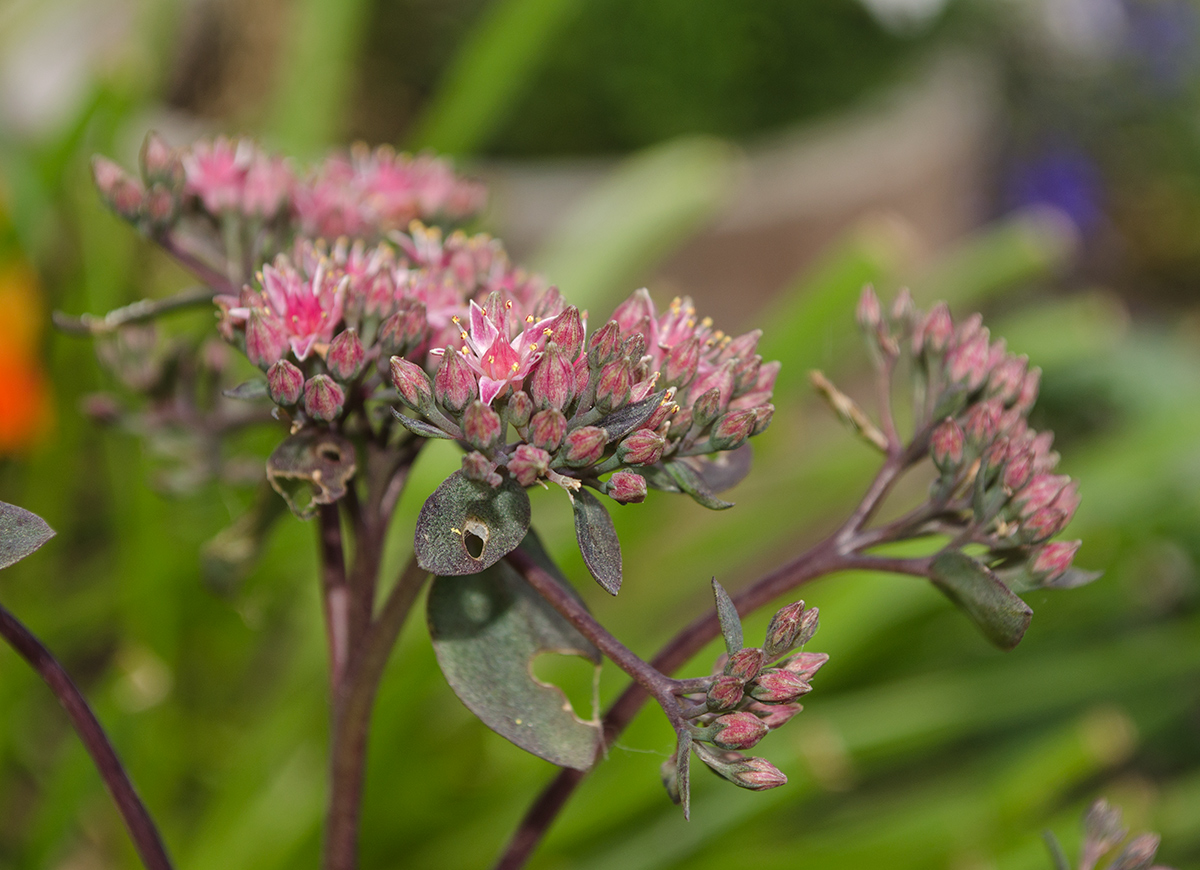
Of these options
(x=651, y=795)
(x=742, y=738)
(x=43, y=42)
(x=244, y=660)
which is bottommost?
(x=244, y=660)

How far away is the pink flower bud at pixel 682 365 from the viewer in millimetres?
290

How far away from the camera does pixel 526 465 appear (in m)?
0.26

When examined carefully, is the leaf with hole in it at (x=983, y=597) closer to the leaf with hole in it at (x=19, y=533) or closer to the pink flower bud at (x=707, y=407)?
the pink flower bud at (x=707, y=407)

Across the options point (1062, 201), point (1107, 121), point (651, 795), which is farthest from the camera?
point (1107, 121)

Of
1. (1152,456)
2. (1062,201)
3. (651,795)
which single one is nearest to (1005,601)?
(651,795)

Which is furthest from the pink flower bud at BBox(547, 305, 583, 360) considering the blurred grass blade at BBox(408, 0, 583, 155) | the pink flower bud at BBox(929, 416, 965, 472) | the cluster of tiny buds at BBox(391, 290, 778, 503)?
the blurred grass blade at BBox(408, 0, 583, 155)

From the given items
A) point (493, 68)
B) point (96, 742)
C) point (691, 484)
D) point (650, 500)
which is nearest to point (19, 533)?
point (96, 742)

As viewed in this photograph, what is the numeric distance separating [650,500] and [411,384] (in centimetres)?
52

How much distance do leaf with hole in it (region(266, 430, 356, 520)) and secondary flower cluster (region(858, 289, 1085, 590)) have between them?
0.16 metres

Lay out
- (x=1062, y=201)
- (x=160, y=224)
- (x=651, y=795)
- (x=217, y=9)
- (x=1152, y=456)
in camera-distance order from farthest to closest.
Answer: (x=1062, y=201) → (x=217, y=9) → (x=1152, y=456) → (x=651, y=795) → (x=160, y=224)

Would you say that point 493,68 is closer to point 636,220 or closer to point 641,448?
point 636,220

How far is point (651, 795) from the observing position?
2.45ft

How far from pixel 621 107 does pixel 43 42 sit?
74cm

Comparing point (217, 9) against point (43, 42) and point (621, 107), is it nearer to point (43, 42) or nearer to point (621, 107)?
point (43, 42)
